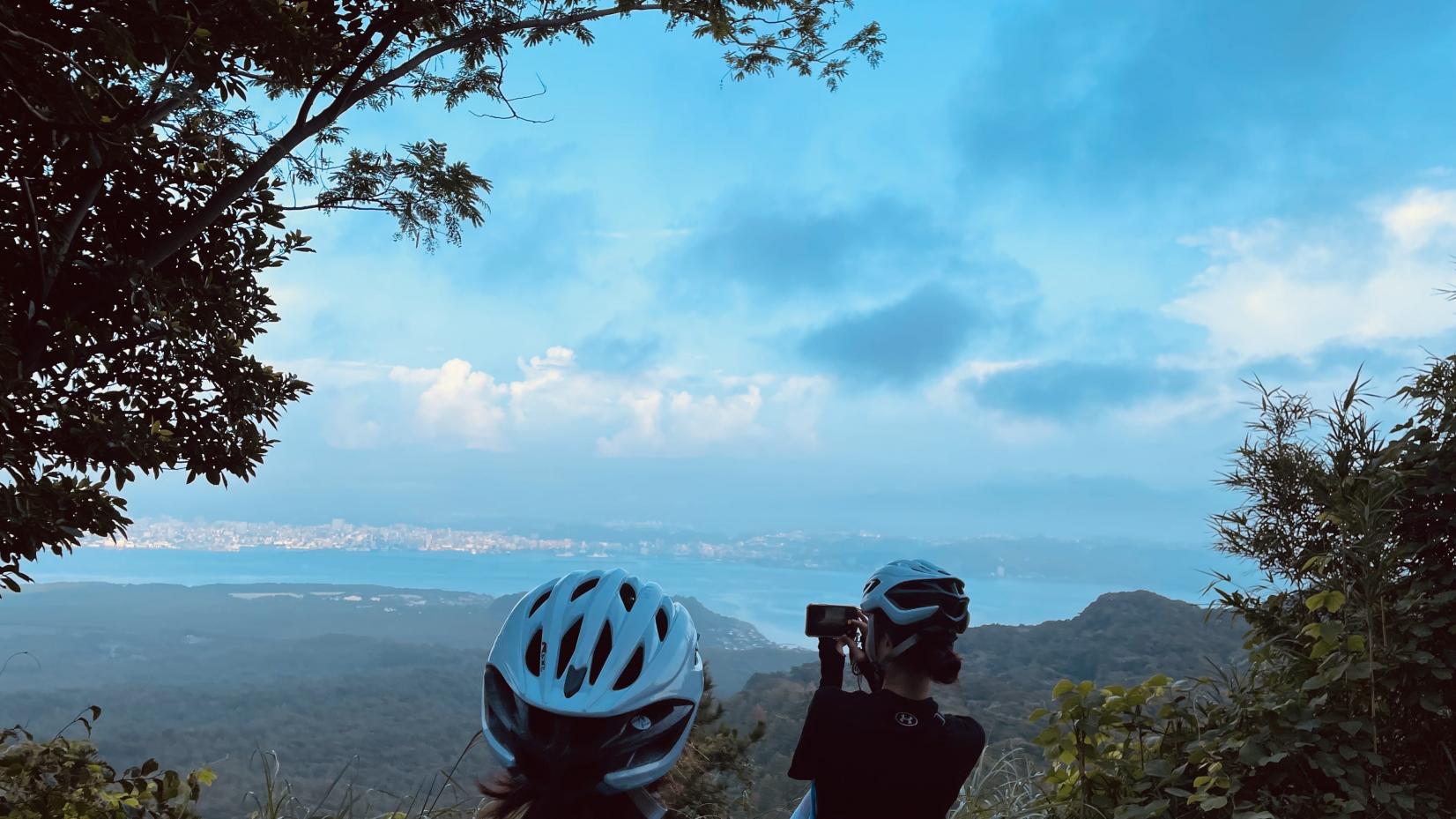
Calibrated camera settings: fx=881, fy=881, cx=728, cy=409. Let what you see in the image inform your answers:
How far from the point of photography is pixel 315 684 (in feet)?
63.1

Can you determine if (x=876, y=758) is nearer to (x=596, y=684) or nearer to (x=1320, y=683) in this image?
(x=596, y=684)

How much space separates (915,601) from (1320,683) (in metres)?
2.42

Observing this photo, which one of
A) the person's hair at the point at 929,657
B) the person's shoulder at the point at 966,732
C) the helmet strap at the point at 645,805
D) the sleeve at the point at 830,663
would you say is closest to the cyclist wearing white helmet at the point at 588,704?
the helmet strap at the point at 645,805

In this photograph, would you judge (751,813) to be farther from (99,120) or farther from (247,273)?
(99,120)

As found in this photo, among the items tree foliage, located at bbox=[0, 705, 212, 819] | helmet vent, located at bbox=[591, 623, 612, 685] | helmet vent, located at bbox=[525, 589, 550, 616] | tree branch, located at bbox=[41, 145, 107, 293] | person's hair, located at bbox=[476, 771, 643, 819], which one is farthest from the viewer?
tree branch, located at bbox=[41, 145, 107, 293]

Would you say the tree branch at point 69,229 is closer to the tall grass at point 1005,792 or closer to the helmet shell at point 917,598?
the helmet shell at point 917,598

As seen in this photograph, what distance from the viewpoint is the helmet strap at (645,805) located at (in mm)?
2000

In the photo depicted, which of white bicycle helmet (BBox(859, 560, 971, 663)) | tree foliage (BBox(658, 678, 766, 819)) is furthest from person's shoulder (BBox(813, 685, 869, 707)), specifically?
tree foliage (BBox(658, 678, 766, 819))

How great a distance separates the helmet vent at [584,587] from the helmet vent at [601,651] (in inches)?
6.5

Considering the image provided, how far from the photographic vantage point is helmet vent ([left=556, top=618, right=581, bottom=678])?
2.04 m

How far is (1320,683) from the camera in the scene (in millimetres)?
4234

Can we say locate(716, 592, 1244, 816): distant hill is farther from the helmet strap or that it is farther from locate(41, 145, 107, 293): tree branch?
locate(41, 145, 107, 293): tree branch

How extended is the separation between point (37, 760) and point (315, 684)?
1597 cm

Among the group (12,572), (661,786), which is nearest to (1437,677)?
(661,786)
